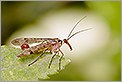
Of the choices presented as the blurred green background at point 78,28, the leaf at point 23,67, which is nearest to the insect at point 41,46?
the leaf at point 23,67

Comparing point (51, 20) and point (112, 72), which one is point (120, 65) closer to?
point (112, 72)

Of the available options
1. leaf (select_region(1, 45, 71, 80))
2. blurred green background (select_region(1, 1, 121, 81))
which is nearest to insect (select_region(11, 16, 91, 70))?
leaf (select_region(1, 45, 71, 80))

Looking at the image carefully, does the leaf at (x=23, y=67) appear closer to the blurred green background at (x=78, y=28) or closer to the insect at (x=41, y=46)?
the insect at (x=41, y=46)

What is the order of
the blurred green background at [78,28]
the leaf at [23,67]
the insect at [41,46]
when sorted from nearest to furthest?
the leaf at [23,67] < the insect at [41,46] < the blurred green background at [78,28]

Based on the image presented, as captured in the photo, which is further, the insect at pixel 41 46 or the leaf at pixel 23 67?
the insect at pixel 41 46

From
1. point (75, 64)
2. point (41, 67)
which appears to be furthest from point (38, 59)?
point (75, 64)

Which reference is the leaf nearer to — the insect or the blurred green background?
the insect
